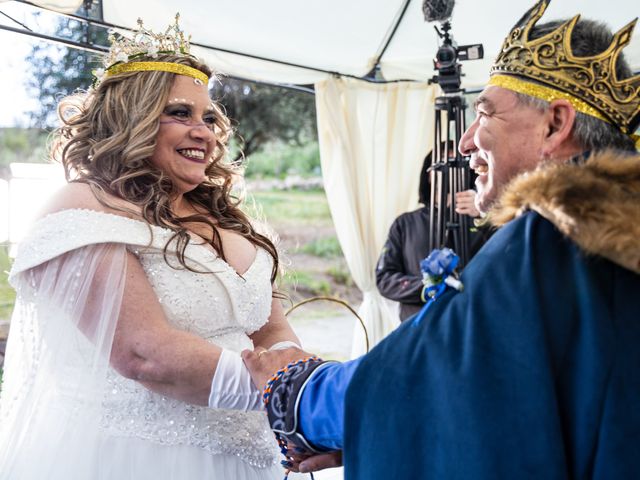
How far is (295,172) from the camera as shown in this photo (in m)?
9.17

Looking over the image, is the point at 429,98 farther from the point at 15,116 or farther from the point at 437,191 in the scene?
the point at 15,116

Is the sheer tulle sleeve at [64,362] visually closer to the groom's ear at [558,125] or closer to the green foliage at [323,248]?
the groom's ear at [558,125]

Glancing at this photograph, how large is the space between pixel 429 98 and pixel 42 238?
159 inches

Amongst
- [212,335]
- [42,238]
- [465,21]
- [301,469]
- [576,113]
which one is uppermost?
[465,21]

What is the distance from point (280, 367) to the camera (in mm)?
1698

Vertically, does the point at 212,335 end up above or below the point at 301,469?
above

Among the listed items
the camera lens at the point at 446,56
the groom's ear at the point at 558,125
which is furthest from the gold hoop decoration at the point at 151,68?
the camera lens at the point at 446,56

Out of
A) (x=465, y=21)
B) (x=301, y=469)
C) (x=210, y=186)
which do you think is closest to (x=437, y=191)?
(x=465, y=21)

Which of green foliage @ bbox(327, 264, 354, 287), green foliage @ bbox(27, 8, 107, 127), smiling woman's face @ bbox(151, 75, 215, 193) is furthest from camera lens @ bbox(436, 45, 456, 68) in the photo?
green foliage @ bbox(327, 264, 354, 287)

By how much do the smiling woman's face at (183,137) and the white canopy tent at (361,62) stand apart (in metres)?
1.52

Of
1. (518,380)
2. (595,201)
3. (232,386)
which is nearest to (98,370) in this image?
(232,386)

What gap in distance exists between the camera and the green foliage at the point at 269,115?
335 inches

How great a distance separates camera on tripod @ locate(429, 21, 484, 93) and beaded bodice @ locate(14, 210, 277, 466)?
93.9 inches

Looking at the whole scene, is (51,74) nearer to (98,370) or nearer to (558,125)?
(98,370)
